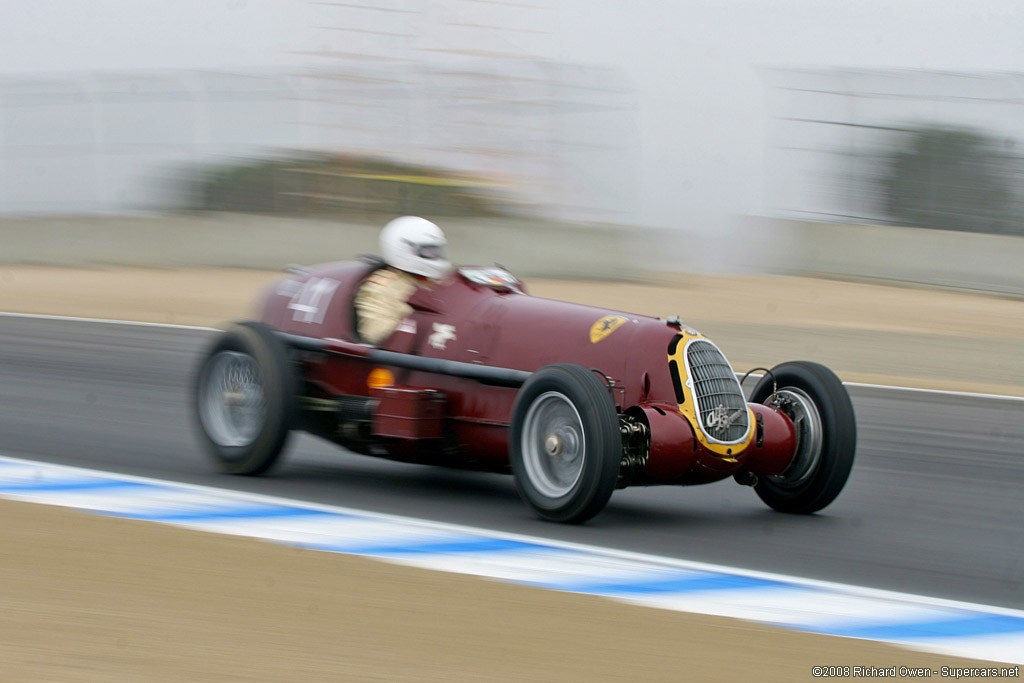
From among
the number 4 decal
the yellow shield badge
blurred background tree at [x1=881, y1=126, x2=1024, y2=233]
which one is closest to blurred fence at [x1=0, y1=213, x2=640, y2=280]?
blurred background tree at [x1=881, y1=126, x2=1024, y2=233]

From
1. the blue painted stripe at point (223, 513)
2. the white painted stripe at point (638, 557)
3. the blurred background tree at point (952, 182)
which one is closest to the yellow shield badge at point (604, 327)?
the white painted stripe at point (638, 557)

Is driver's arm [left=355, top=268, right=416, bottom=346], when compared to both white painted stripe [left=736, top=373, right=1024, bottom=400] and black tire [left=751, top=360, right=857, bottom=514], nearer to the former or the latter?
black tire [left=751, top=360, right=857, bottom=514]

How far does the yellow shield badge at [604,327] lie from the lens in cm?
591

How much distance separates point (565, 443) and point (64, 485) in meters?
2.28

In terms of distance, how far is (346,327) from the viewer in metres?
6.62

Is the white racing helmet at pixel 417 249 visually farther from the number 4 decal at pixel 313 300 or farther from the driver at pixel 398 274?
the number 4 decal at pixel 313 300

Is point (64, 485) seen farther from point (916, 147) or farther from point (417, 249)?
point (916, 147)

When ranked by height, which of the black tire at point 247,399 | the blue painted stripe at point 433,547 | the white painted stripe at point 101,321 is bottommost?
the white painted stripe at point 101,321

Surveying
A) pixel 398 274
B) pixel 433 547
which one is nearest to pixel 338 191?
pixel 398 274

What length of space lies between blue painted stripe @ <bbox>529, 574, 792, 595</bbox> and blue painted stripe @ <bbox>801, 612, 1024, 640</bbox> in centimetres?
52

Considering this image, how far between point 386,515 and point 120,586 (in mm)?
1531

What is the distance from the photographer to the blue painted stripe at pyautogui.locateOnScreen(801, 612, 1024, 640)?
4234 millimetres

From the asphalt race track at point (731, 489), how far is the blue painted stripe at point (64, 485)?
37cm

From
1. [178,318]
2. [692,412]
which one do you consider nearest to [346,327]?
[692,412]
